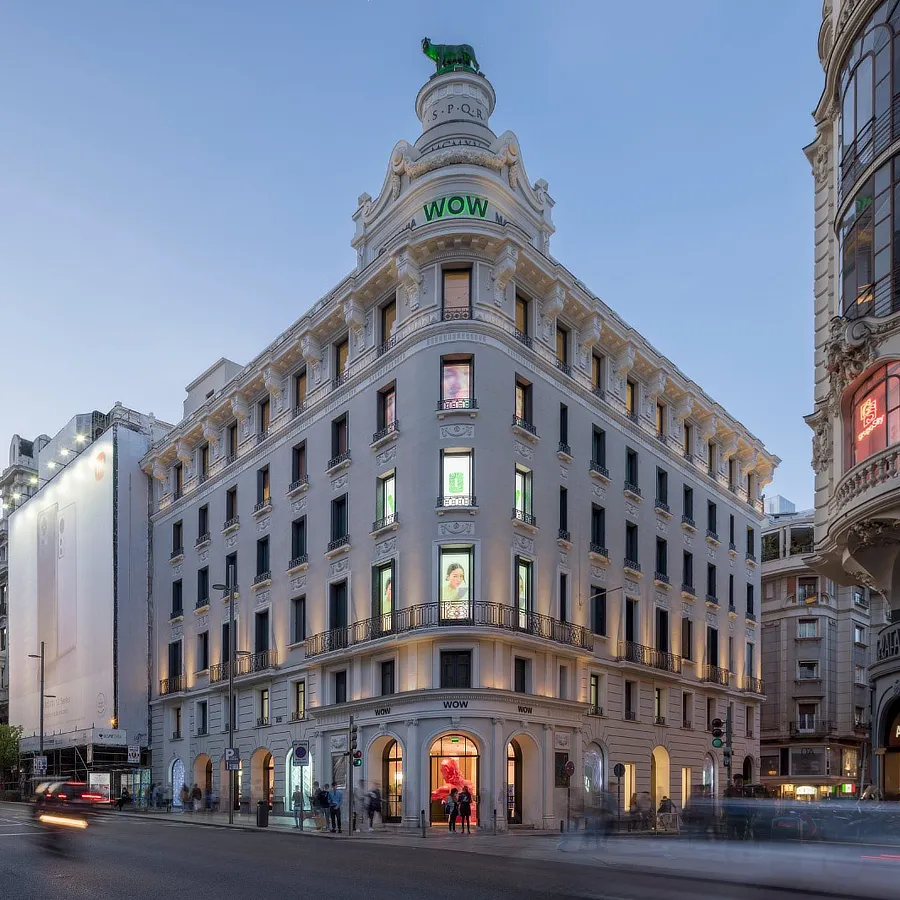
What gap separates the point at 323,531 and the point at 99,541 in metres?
23.6

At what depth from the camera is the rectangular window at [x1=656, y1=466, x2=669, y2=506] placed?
1850 inches

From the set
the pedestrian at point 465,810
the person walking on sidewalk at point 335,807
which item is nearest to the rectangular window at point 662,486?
the pedestrian at point 465,810

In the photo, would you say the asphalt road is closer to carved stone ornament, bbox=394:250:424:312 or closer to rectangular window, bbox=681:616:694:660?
carved stone ornament, bbox=394:250:424:312

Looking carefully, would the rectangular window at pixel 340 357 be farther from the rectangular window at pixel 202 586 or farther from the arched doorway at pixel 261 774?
the arched doorway at pixel 261 774

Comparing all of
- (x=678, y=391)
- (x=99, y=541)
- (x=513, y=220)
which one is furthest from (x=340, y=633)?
(x=99, y=541)

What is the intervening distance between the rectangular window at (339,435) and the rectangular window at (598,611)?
11247mm

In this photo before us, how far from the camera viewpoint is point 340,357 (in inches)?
1683

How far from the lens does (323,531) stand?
41.1m

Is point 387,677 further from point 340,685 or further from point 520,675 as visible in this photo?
point 520,675

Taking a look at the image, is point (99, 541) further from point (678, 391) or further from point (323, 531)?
point (678, 391)

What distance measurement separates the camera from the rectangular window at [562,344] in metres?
41.3

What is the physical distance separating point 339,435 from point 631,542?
1318 centimetres

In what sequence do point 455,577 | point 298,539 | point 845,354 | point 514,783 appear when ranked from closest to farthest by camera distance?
point 845,354, point 455,577, point 514,783, point 298,539

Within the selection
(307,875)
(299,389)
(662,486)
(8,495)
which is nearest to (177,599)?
(299,389)
